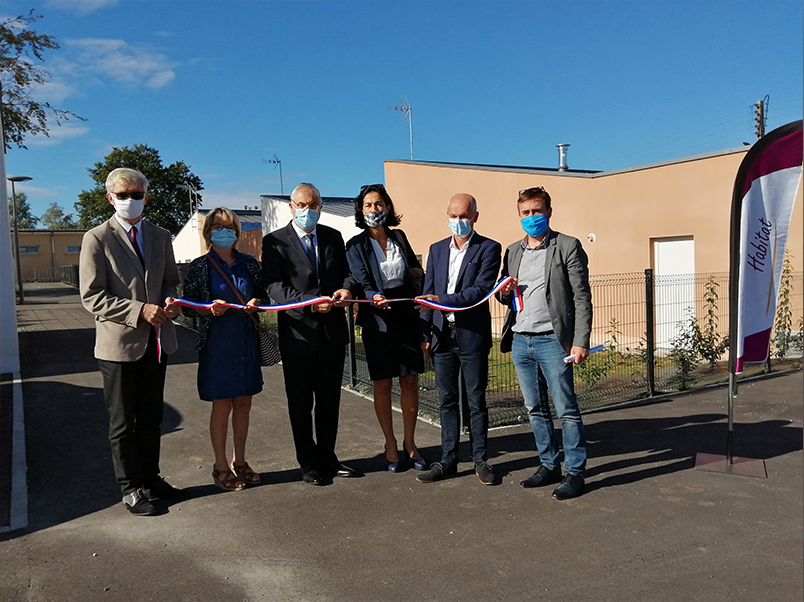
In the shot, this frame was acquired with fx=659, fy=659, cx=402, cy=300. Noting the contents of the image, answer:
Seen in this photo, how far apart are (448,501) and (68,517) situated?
104 inches

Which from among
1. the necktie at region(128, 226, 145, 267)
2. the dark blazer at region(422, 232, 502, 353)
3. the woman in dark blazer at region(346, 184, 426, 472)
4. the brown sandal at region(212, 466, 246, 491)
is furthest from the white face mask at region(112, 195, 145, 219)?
the dark blazer at region(422, 232, 502, 353)

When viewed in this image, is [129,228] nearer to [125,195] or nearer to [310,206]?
[125,195]

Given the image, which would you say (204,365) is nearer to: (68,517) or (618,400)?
(68,517)

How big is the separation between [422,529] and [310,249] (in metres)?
2.25

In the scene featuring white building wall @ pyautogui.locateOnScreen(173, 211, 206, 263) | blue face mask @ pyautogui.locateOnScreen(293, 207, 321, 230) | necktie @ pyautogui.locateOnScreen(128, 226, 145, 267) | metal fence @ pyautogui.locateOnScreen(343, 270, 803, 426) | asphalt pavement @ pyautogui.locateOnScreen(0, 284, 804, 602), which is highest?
white building wall @ pyautogui.locateOnScreen(173, 211, 206, 263)

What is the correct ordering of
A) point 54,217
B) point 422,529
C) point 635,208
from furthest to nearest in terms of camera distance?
point 54,217
point 635,208
point 422,529

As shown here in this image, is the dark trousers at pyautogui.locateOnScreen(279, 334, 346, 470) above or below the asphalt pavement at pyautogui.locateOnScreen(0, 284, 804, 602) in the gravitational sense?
above

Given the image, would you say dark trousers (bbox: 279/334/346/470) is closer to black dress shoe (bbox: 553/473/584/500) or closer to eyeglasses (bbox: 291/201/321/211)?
eyeglasses (bbox: 291/201/321/211)

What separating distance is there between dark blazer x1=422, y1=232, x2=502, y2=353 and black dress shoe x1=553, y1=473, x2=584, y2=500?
112 centimetres

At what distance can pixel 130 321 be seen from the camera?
4.40 meters

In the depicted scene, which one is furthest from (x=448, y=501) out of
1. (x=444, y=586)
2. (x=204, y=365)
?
(x=204, y=365)

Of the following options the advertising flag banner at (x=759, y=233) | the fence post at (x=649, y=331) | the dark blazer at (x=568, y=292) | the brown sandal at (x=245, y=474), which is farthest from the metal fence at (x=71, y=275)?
the advertising flag banner at (x=759, y=233)


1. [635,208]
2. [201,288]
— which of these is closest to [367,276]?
[201,288]

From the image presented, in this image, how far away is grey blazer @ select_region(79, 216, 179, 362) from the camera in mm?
4387
